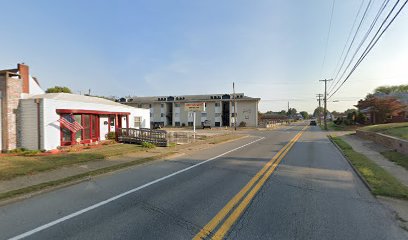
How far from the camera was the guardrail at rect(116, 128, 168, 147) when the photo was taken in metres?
20.1

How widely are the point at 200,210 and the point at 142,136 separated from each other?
1611 cm

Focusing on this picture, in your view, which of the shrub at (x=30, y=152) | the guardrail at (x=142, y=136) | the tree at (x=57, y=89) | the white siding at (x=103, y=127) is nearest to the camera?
the shrub at (x=30, y=152)

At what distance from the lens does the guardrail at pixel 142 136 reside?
66.1 ft

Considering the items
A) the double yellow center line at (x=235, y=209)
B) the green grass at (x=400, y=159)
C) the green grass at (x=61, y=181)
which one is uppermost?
the green grass at (x=61, y=181)

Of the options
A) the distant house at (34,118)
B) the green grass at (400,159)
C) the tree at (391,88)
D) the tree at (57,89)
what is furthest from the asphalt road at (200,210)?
the tree at (391,88)

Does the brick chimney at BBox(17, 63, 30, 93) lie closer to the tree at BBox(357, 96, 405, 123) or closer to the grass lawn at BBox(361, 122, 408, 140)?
the grass lawn at BBox(361, 122, 408, 140)

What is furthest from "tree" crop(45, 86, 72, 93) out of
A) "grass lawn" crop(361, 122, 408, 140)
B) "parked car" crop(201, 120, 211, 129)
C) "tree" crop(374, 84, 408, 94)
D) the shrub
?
"tree" crop(374, 84, 408, 94)

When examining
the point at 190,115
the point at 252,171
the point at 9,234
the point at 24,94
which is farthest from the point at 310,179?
the point at 190,115

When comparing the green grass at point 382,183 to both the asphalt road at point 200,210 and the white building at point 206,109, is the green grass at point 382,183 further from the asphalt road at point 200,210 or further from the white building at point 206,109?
the white building at point 206,109

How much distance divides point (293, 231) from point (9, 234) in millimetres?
4993

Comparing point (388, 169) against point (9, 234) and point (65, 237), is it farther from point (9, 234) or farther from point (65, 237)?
point (9, 234)

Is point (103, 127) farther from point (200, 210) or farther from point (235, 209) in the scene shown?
point (235, 209)

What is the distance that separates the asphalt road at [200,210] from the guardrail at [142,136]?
10.8m

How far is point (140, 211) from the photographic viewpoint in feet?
18.7
